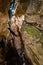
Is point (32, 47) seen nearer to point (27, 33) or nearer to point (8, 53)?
point (27, 33)

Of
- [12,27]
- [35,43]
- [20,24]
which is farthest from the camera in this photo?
[12,27]

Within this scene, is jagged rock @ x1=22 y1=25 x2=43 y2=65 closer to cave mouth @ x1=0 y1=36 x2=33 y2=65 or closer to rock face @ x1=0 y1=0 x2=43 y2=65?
rock face @ x1=0 y1=0 x2=43 y2=65

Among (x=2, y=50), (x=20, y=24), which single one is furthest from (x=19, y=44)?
(x=2, y=50)

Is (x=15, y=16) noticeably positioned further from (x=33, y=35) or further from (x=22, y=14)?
(x=33, y=35)

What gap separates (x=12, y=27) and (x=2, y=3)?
1477 millimetres

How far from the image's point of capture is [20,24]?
464 cm

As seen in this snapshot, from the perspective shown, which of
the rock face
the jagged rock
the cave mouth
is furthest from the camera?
the cave mouth

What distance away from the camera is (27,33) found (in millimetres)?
4047

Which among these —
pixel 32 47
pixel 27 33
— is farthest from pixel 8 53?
pixel 32 47

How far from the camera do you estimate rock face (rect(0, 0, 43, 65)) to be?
337 centimetres

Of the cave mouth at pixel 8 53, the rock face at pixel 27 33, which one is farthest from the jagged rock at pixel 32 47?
the cave mouth at pixel 8 53

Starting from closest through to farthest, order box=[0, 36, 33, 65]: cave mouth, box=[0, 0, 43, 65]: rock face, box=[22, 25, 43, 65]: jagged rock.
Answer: box=[22, 25, 43, 65]: jagged rock, box=[0, 0, 43, 65]: rock face, box=[0, 36, 33, 65]: cave mouth

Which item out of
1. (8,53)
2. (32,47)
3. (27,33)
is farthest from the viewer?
(8,53)

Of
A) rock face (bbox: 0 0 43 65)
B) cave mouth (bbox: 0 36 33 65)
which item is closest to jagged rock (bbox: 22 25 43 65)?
rock face (bbox: 0 0 43 65)
